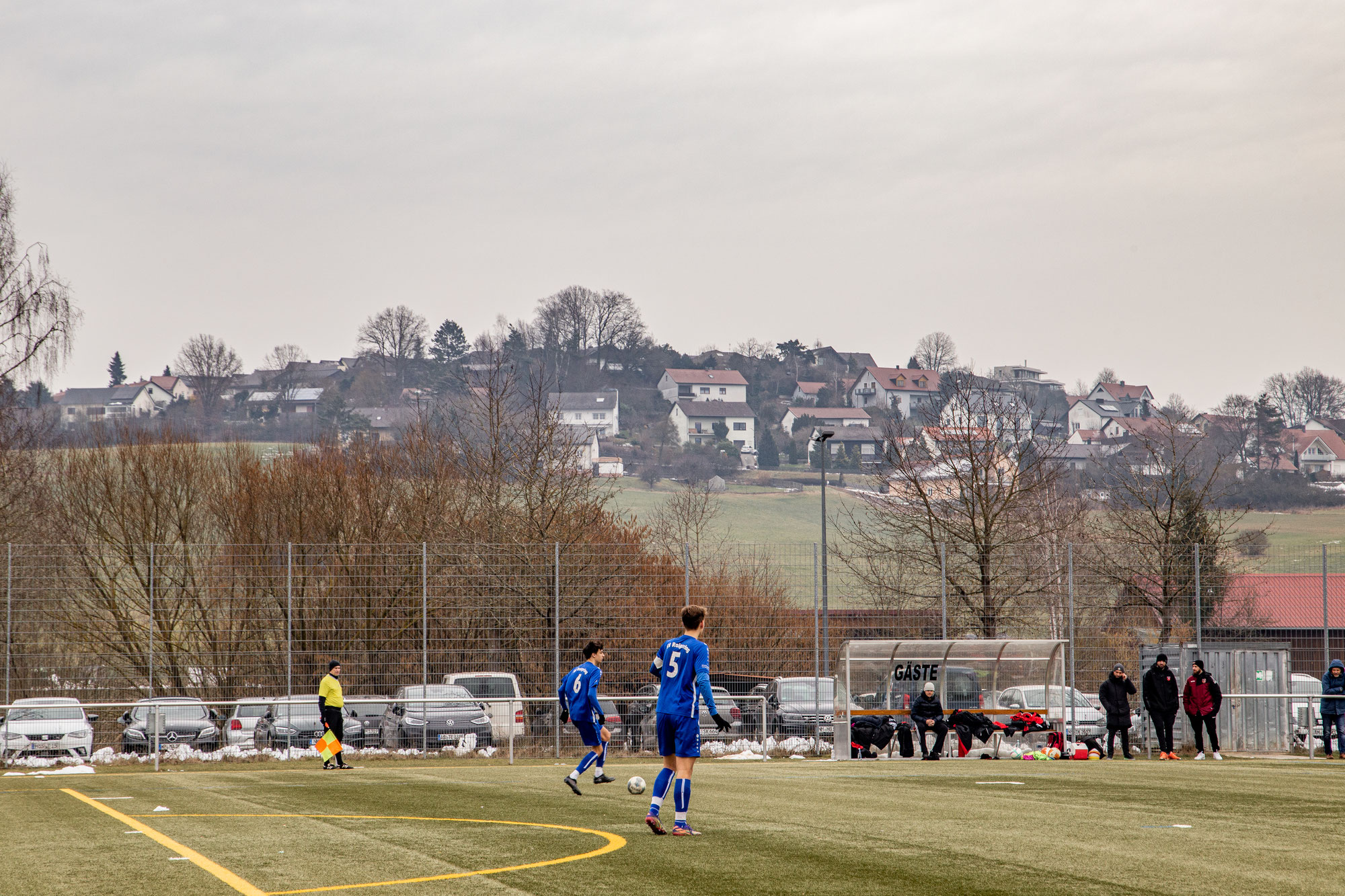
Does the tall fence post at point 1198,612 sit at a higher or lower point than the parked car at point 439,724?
higher

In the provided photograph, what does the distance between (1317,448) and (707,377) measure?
63.9 metres

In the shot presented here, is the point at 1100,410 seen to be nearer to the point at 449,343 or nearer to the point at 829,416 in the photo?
the point at 829,416

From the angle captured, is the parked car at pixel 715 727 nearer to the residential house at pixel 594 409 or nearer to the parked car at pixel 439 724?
the parked car at pixel 439 724

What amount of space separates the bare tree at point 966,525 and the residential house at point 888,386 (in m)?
108

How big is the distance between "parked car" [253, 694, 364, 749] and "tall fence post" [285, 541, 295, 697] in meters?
0.39

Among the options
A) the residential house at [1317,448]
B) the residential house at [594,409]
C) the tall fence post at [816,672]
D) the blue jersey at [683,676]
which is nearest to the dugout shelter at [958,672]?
the tall fence post at [816,672]

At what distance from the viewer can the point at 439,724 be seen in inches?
852

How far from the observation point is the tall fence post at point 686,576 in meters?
23.0

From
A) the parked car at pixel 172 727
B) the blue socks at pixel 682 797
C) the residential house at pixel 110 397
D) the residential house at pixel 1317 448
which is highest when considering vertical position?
the residential house at pixel 110 397

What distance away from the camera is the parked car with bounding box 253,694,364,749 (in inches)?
870

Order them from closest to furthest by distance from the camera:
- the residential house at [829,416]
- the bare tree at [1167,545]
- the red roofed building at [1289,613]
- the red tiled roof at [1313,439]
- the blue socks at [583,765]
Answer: the blue socks at [583,765], the red roofed building at [1289,613], the bare tree at [1167,545], the red tiled roof at [1313,439], the residential house at [829,416]

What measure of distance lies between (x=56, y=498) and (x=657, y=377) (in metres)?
116

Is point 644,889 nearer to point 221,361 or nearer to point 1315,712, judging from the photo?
point 1315,712

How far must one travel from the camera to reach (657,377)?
477 feet
